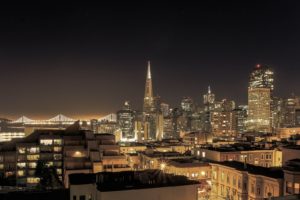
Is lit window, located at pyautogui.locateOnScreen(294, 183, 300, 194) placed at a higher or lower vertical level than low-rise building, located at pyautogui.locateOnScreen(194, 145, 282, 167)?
higher

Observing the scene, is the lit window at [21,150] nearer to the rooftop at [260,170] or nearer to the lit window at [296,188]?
the rooftop at [260,170]

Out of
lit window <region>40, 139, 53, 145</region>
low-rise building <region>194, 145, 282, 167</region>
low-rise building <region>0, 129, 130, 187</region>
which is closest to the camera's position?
low-rise building <region>0, 129, 130, 187</region>

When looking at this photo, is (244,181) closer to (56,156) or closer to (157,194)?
(157,194)

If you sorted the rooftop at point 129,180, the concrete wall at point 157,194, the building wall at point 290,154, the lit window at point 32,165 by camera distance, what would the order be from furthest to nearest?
1. the lit window at point 32,165
2. the building wall at point 290,154
3. the rooftop at point 129,180
4. the concrete wall at point 157,194

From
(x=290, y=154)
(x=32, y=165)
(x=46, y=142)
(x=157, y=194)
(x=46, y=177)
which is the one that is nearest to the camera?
(x=157, y=194)

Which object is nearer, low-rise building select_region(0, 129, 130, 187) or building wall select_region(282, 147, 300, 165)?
building wall select_region(282, 147, 300, 165)

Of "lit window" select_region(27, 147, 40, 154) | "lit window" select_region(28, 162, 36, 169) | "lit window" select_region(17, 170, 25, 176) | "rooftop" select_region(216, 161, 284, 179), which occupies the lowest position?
"lit window" select_region(17, 170, 25, 176)

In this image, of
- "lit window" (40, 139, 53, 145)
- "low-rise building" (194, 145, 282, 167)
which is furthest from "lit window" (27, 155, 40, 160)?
"low-rise building" (194, 145, 282, 167)

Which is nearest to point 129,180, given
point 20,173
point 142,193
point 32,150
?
point 142,193

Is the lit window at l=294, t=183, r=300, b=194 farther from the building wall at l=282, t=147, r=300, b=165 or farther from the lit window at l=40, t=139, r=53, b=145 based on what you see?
the lit window at l=40, t=139, r=53, b=145

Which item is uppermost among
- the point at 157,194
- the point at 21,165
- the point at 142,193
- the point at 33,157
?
the point at 142,193

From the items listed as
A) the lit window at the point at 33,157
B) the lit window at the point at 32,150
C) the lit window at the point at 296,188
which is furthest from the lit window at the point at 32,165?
the lit window at the point at 296,188

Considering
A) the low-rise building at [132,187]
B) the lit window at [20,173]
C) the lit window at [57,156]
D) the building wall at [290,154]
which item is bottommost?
the lit window at [20,173]

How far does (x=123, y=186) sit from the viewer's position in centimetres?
2138
